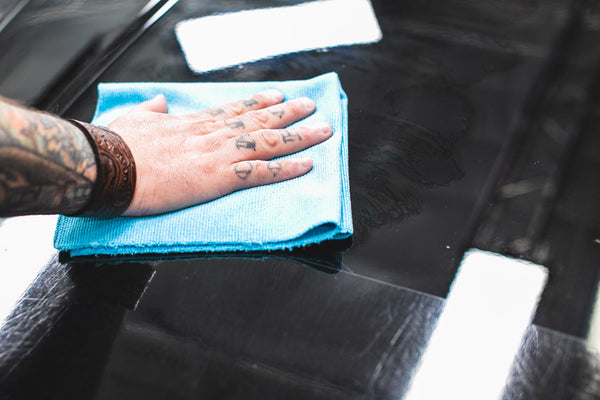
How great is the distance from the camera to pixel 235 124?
2.51 ft

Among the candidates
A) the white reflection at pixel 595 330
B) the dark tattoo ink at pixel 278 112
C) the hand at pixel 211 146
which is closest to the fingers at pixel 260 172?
the hand at pixel 211 146

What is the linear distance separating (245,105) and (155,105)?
5.8 inches

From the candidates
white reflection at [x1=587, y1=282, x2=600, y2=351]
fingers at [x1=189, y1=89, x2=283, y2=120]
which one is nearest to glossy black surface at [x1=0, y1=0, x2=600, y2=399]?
white reflection at [x1=587, y1=282, x2=600, y2=351]

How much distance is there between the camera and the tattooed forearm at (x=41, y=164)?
541 mm

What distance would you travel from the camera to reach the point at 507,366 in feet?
1.78

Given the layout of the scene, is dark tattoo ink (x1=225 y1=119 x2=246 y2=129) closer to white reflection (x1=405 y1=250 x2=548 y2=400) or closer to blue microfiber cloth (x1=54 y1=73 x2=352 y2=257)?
blue microfiber cloth (x1=54 y1=73 x2=352 y2=257)

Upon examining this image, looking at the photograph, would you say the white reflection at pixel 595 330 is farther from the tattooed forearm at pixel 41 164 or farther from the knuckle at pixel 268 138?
the tattooed forearm at pixel 41 164

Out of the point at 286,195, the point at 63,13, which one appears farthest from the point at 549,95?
the point at 63,13

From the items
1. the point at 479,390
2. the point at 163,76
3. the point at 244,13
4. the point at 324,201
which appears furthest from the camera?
the point at 244,13

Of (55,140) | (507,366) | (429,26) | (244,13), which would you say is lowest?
(507,366)

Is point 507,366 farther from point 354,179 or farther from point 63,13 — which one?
point 63,13

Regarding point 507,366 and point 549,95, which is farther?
point 549,95

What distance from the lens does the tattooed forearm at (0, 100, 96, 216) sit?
21.3 inches

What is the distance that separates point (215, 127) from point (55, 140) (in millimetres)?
243
